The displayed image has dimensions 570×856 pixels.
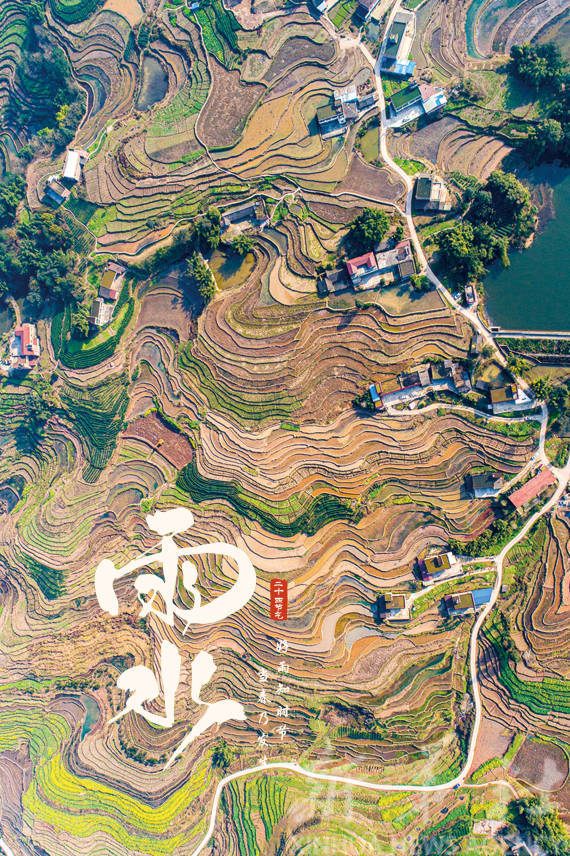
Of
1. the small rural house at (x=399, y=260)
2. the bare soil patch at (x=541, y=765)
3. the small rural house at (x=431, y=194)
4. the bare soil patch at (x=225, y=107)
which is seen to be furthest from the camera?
the bare soil patch at (x=225, y=107)

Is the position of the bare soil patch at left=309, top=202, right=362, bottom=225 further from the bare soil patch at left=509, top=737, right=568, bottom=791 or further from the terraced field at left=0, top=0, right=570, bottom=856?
the bare soil patch at left=509, top=737, right=568, bottom=791

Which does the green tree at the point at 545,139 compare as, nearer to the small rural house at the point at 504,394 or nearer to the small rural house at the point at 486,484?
the small rural house at the point at 504,394

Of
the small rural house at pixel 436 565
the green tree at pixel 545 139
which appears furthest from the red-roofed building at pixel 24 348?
the green tree at pixel 545 139

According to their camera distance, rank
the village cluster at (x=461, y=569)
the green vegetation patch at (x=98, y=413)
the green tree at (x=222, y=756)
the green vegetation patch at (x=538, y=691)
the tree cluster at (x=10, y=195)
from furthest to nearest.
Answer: the tree cluster at (x=10, y=195), the green vegetation patch at (x=98, y=413), the green tree at (x=222, y=756), the village cluster at (x=461, y=569), the green vegetation patch at (x=538, y=691)

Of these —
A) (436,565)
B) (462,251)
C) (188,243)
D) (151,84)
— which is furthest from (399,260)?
(151,84)

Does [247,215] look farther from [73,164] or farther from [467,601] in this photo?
[467,601]

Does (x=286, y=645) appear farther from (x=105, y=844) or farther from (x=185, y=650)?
(x=105, y=844)
